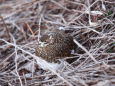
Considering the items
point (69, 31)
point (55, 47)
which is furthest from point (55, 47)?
point (69, 31)

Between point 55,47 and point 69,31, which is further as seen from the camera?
point 69,31

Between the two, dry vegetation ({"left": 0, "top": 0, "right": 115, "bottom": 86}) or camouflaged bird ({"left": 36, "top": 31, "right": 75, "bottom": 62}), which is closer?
dry vegetation ({"left": 0, "top": 0, "right": 115, "bottom": 86})

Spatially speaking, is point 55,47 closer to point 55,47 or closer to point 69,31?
point 55,47

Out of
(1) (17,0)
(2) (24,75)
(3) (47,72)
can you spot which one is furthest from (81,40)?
(1) (17,0)

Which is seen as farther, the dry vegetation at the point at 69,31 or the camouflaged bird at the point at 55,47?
the camouflaged bird at the point at 55,47

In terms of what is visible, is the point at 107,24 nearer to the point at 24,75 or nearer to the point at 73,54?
the point at 73,54
